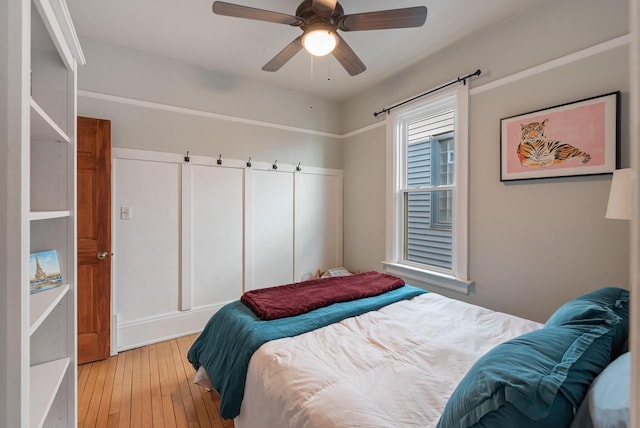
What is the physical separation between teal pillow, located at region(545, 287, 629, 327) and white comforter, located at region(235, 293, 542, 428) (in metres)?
0.39

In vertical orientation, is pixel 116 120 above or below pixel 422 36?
below

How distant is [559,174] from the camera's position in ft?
6.77

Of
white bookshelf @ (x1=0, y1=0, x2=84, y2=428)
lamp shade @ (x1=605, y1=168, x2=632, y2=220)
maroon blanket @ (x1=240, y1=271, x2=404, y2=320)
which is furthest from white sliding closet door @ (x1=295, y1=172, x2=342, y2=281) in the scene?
lamp shade @ (x1=605, y1=168, x2=632, y2=220)

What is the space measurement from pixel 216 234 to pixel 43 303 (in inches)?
82.9

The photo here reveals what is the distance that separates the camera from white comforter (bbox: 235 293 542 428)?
1.14 metres

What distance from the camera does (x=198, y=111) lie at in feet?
10.3

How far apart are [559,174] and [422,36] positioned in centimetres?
156

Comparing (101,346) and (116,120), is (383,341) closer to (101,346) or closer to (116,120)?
(101,346)

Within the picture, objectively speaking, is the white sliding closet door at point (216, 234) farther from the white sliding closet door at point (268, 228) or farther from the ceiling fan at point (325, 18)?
the ceiling fan at point (325, 18)

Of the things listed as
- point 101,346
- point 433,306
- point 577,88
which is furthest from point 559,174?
point 101,346

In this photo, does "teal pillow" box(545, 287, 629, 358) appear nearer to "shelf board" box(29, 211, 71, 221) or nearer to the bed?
the bed

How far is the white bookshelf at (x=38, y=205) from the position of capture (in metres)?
0.79

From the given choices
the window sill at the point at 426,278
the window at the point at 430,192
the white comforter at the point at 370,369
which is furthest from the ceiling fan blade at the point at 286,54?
the window sill at the point at 426,278

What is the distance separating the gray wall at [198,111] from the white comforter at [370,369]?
Result: 2.31 m
